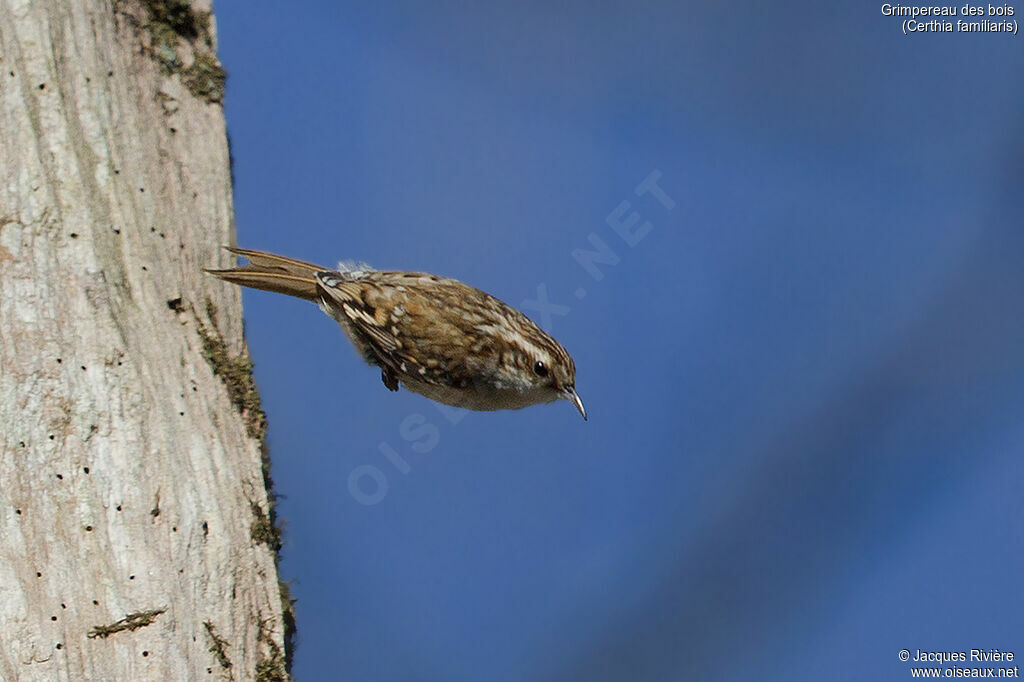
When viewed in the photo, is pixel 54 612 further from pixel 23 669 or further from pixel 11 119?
pixel 11 119

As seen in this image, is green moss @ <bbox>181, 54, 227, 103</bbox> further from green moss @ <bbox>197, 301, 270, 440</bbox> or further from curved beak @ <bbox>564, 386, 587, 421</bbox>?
curved beak @ <bbox>564, 386, 587, 421</bbox>

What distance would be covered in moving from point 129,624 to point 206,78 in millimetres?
1701

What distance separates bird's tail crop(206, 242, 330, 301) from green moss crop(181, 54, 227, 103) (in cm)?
50

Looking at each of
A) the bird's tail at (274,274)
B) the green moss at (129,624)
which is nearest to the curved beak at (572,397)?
the bird's tail at (274,274)

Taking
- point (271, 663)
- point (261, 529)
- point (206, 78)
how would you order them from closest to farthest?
point (271, 663) < point (261, 529) < point (206, 78)

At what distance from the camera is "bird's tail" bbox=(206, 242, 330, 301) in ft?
9.80

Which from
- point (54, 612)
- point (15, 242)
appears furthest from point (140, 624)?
point (15, 242)

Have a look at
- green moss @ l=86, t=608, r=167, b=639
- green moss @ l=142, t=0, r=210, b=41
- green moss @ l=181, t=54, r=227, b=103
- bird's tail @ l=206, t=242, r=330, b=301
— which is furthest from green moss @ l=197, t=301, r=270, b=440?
green moss @ l=142, t=0, r=210, b=41

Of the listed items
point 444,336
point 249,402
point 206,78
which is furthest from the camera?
point 444,336

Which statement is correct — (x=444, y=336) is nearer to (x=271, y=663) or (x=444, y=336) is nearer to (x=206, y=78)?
(x=206, y=78)

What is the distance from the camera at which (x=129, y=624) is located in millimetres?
2281

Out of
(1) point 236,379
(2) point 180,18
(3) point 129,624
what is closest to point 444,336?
(1) point 236,379

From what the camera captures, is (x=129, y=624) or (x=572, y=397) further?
(x=572, y=397)

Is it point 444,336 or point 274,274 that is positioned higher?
point 274,274
